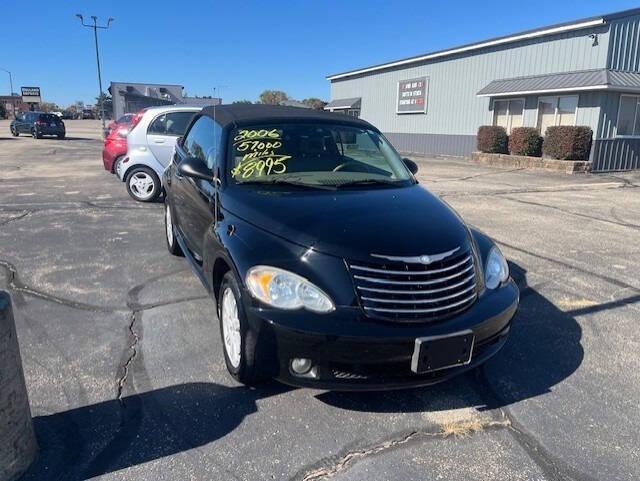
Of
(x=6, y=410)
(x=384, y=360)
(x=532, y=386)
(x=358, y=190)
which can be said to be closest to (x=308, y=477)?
(x=384, y=360)

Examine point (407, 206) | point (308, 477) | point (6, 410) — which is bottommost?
point (308, 477)

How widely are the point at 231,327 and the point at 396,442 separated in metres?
1.20

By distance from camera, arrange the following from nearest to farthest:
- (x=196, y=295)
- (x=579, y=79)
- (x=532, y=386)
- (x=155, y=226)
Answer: (x=532, y=386) < (x=196, y=295) < (x=155, y=226) < (x=579, y=79)

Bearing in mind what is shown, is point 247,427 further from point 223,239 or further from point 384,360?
point 223,239

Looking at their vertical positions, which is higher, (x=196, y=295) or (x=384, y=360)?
(x=384, y=360)

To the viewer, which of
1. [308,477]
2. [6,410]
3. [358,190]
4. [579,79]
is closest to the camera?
[6,410]

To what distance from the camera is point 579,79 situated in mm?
16625

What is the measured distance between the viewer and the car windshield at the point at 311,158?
372 cm

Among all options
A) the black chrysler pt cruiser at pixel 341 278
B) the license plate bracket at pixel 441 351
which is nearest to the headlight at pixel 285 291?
the black chrysler pt cruiser at pixel 341 278

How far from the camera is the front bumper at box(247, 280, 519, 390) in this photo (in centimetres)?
254

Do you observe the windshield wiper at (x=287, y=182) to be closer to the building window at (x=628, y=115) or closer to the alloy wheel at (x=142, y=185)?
the alloy wheel at (x=142, y=185)

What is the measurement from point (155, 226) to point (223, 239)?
180 inches

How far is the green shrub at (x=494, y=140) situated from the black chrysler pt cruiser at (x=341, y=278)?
17.7m

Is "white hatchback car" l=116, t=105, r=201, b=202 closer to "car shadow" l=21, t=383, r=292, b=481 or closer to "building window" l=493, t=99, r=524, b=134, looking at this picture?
"car shadow" l=21, t=383, r=292, b=481
